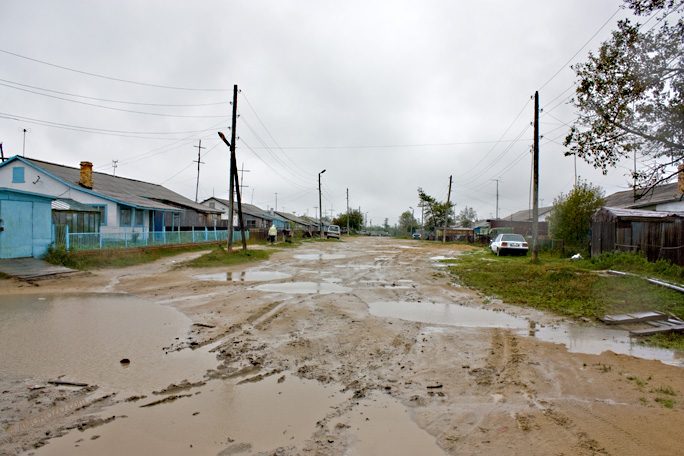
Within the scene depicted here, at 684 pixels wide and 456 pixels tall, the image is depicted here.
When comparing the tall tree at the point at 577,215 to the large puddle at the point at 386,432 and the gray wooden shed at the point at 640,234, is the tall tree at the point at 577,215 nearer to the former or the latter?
the gray wooden shed at the point at 640,234

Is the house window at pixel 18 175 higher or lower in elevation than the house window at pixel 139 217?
higher

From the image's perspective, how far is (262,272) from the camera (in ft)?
50.5

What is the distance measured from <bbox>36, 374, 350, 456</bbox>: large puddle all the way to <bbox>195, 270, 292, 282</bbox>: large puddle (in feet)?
29.0

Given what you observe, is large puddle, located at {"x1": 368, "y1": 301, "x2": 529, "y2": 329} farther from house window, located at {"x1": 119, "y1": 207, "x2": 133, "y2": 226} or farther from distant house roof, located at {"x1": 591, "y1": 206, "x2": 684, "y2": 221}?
house window, located at {"x1": 119, "y1": 207, "x2": 133, "y2": 226}

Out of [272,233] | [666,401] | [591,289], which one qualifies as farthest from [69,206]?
[666,401]

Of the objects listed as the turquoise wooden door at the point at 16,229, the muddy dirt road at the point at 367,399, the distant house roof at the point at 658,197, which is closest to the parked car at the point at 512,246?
the distant house roof at the point at 658,197

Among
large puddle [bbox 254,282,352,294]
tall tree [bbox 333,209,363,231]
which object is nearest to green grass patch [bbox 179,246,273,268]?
large puddle [bbox 254,282,352,294]

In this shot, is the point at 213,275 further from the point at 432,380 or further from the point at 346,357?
Answer: the point at 432,380

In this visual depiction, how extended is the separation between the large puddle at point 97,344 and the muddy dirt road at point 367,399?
7.2 inches

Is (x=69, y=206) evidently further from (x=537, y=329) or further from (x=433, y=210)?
(x=433, y=210)

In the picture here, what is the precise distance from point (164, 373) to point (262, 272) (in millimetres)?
10567

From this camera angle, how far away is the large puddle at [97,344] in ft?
15.6

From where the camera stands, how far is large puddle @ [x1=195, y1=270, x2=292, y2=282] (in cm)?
1330

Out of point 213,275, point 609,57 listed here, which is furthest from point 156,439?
point 213,275
